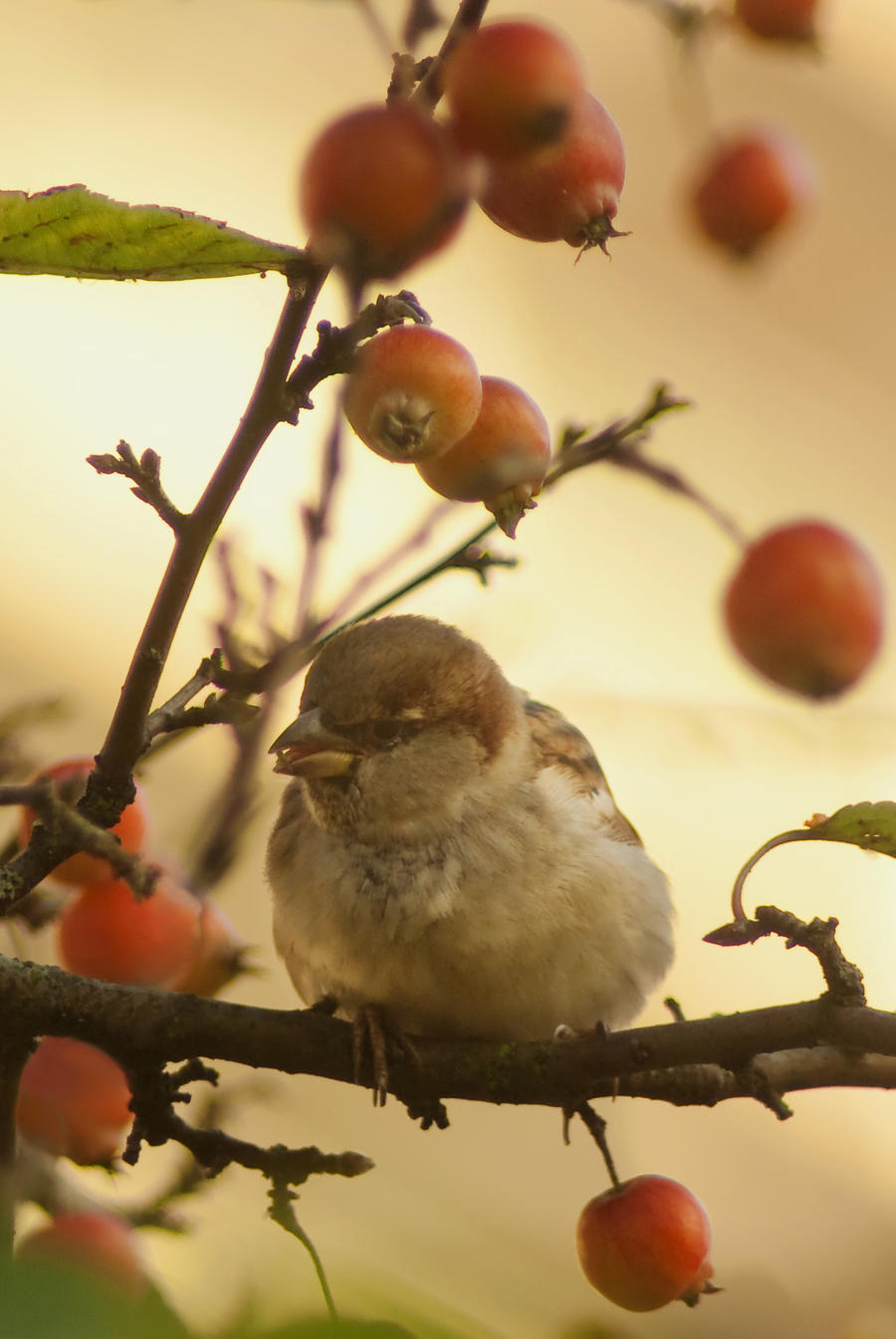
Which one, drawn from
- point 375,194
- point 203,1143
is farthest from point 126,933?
point 375,194

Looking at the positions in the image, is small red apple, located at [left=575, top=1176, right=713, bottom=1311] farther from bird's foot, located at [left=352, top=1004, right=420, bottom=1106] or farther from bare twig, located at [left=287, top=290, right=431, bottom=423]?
bare twig, located at [left=287, top=290, right=431, bottom=423]

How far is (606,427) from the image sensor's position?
124 cm

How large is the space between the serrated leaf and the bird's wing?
0.84 metres

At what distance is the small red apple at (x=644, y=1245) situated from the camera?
4.33 ft

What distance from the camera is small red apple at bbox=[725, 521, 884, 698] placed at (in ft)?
3.22

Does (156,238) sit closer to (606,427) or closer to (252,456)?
(252,456)

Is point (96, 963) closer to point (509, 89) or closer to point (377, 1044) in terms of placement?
point (377, 1044)

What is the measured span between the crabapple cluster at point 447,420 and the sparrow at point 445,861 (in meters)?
0.77

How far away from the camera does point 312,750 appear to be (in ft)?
5.88

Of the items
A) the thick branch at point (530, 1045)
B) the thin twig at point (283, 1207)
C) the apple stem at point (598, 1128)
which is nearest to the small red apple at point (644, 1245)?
the apple stem at point (598, 1128)

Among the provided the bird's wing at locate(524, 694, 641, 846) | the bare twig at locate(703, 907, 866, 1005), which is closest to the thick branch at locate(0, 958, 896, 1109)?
the bare twig at locate(703, 907, 866, 1005)

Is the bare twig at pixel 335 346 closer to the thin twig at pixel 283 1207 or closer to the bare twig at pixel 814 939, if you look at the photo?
the bare twig at pixel 814 939

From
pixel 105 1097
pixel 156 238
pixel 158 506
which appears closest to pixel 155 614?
pixel 158 506

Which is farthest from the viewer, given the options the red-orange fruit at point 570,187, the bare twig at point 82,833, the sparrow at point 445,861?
the sparrow at point 445,861
